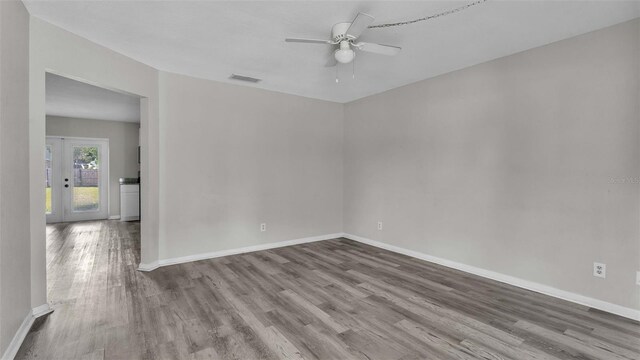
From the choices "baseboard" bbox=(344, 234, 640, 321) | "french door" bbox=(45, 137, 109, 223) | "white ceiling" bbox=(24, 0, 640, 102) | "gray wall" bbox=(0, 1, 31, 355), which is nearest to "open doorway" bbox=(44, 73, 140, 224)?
"french door" bbox=(45, 137, 109, 223)

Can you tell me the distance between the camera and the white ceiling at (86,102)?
4.49 meters

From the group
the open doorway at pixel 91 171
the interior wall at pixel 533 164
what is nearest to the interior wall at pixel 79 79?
the open doorway at pixel 91 171

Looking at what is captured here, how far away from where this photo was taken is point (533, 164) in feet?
9.69

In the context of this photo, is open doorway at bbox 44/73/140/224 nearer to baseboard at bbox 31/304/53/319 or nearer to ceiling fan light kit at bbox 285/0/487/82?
baseboard at bbox 31/304/53/319

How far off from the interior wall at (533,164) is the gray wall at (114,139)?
6.92 metres

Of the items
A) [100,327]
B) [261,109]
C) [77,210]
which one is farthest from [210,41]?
[77,210]

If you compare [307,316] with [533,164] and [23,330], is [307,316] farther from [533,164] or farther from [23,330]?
[533,164]

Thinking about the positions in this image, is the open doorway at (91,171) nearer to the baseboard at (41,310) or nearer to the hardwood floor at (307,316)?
the hardwood floor at (307,316)

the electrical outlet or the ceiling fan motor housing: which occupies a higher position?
the ceiling fan motor housing

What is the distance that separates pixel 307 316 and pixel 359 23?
2366 mm

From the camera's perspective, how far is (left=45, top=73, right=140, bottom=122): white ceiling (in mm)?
4492

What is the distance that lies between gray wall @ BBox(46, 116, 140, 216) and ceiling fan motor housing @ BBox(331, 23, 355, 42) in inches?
286

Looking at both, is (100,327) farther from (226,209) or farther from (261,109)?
(261,109)

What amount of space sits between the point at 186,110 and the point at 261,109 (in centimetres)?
109
